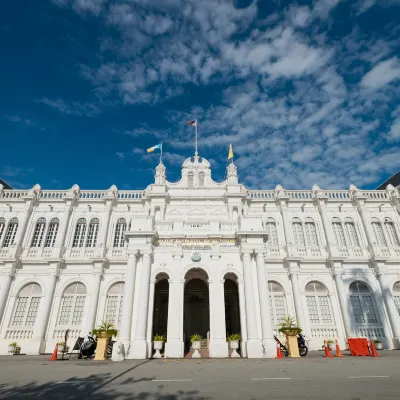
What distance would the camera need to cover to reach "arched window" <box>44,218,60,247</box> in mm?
23495

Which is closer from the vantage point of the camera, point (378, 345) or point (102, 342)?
point (102, 342)

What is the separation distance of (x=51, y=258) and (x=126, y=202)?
7.50 metres

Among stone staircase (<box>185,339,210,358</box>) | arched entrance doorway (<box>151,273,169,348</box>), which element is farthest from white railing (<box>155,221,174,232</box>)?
stone staircase (<box>185,339,210,358</box>)

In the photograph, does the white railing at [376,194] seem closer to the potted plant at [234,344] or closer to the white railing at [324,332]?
the white railing at [324,332]

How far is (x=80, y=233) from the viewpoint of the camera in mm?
24016

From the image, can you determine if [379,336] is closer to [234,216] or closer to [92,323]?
[234,216]

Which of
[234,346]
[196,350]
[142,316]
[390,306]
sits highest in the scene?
[390,306]

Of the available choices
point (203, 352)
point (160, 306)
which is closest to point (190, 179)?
point (160, 306)

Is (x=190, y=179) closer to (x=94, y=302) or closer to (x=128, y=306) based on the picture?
(x=94, y=302)

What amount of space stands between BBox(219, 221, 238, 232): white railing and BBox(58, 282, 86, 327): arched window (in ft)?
41.9

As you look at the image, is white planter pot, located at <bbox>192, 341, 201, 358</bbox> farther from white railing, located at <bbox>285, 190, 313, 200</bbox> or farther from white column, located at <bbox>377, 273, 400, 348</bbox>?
white railing, located at <bbox>285, 190, 313, 200</bbox>

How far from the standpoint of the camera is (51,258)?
21938mm

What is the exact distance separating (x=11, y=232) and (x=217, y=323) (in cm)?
1982

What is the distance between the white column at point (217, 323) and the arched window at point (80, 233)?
13.7 metres
